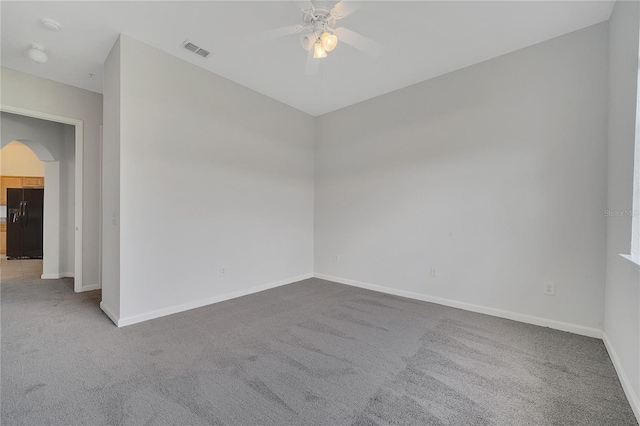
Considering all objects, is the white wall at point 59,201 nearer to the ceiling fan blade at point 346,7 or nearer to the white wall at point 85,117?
the white wall at point 85,117

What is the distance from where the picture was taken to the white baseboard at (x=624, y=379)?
4.87 ft

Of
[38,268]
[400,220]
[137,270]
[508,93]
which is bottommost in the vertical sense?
[38,268]

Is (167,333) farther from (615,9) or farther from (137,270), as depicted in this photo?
(615,9)

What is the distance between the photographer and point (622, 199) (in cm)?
192

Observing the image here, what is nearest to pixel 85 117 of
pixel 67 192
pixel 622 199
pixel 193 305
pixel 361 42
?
pixel 67 192

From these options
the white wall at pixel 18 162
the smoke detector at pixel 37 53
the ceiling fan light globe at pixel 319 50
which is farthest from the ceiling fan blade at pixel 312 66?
the white wall at pixel 18 162

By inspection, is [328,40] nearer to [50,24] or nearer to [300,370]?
[300,370]

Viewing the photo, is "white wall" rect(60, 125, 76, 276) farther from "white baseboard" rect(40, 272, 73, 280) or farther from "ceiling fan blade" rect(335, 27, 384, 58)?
"ceiling fan blade" rect(335, 27, 384, 58)

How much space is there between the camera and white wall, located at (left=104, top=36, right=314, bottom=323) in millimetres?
2658

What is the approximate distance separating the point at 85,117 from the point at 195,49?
7.14 ft

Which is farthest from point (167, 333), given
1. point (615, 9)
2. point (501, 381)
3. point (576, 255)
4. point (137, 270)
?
point (615, 9)

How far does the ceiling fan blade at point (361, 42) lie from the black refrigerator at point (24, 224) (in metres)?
7.53

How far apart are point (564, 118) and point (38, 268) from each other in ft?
27.1

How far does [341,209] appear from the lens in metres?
4.32
